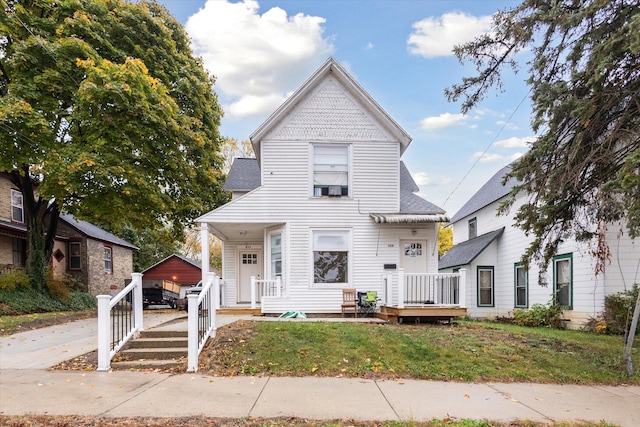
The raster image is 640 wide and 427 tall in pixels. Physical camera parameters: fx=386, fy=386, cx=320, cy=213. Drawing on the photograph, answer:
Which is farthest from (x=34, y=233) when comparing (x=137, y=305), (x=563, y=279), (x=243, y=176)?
(x=563, y=279)

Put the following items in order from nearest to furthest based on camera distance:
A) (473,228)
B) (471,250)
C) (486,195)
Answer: (471,250) → (486,195) → (473,228)

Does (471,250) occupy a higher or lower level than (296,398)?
higher

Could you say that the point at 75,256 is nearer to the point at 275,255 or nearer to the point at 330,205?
the point at 275,255

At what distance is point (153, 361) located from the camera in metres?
6.78

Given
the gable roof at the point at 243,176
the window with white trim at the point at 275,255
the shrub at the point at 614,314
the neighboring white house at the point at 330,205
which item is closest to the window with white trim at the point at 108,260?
the gable roof at the point at 243,176

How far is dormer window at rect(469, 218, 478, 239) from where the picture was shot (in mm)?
20000

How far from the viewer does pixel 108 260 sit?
2556cm

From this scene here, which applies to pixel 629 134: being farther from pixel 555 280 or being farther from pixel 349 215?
pixel 555 280

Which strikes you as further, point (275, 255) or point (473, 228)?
point (473, 228)

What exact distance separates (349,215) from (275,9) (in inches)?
305

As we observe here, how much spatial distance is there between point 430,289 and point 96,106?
11588mm

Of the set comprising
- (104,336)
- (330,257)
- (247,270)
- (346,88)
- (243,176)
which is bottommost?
(104,336)

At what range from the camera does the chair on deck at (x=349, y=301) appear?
11.6 metres

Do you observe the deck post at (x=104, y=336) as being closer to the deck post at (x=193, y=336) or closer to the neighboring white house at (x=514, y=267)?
the deck post at (x=193, y=336)
